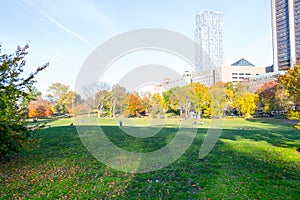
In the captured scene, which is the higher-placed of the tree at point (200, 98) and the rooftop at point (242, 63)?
the rooftop at point (242, 63)

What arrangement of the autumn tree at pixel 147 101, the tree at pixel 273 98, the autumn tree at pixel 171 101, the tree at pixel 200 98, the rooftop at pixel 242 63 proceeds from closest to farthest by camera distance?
the tree at pixel 273 98 < the tree at pixel 200 98 < the autumn tree at pixel 147 101 < the autumn tree at pixel 171 101 < the rooftop at pixel 242 63

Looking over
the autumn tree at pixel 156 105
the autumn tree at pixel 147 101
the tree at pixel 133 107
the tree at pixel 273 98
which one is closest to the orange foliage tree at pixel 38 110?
the tree at pixel 133 107

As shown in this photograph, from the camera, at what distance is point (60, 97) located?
6350 cm

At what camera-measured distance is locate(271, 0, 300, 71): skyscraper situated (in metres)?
96.2

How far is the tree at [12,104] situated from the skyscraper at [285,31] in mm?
104222

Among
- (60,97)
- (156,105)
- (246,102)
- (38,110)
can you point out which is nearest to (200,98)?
(246,102)

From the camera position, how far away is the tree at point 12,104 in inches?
290

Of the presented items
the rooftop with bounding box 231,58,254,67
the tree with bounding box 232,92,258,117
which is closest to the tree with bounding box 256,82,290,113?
the tree with bounding box 232,92,258,117

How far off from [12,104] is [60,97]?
194ft

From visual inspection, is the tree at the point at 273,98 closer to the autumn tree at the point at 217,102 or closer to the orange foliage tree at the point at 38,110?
the autumn tree at the point at 217,102

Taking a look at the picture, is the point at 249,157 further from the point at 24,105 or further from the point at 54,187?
the point at 24,105

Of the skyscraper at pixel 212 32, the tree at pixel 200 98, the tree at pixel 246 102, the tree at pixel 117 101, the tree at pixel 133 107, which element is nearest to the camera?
the tree at pixel 117 101

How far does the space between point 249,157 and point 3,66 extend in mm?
10438

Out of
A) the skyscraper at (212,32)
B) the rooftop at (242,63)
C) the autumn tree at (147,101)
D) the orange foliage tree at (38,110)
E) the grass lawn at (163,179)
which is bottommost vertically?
the grass lawn at (163,179)
